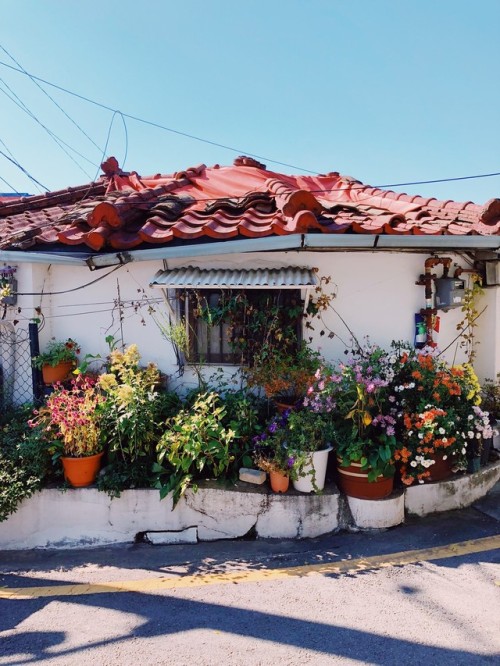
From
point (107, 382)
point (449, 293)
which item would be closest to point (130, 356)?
point (107, 382)

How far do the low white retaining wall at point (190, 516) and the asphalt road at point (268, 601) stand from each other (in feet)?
0.43

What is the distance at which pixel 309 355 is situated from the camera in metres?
5.38

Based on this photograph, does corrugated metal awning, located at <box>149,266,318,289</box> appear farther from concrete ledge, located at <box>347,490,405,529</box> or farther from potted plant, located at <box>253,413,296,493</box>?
concrete ledge, located at <box>347,490,405,529</box>

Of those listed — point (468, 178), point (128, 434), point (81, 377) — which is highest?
point (468, 178)

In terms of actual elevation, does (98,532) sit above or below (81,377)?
below

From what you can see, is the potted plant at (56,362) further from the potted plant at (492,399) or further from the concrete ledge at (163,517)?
the potted plant at (492,399)

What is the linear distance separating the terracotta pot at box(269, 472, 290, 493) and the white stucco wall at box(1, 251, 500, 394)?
192 cm

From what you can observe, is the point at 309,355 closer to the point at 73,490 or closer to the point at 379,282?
the point at 379,282

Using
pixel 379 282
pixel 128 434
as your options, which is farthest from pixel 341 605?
pixel 379 282

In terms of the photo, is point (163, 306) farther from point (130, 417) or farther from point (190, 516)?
point (190, 516)

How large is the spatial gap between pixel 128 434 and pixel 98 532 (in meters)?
1.07

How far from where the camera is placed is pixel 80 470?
4570 millimetres

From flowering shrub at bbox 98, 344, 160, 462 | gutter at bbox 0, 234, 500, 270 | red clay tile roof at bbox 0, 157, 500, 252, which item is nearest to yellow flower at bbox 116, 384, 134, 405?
flowering shrub at bbox 98, 344, 160, 462

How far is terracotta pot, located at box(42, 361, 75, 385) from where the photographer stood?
5.62 m
